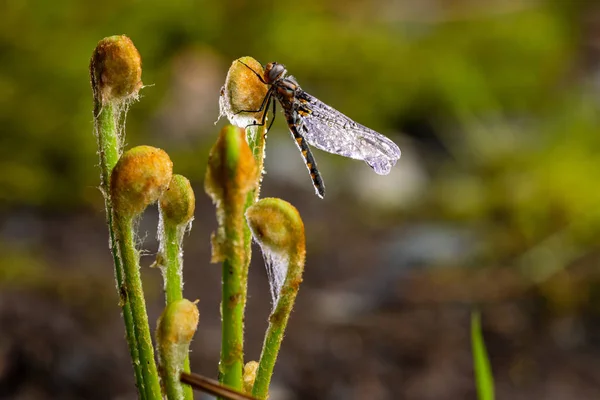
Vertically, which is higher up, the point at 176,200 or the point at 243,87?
the point at 243,87

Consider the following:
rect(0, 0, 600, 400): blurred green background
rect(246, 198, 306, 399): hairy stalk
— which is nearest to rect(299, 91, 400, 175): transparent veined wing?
rect(0, 0, 600, 400): blurred green background

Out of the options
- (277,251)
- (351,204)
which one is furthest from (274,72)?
(351,204)

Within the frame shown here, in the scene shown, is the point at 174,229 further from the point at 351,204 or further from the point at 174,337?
the point at 351,204

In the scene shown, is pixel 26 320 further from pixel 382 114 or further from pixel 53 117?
pixel 382 114

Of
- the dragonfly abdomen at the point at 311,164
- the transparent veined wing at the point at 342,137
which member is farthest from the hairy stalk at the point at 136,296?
the transparent veined wing at the point at 342,137

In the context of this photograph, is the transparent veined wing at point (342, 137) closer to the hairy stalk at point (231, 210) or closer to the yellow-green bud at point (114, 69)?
the yellow-green bud at point (114, 69)
